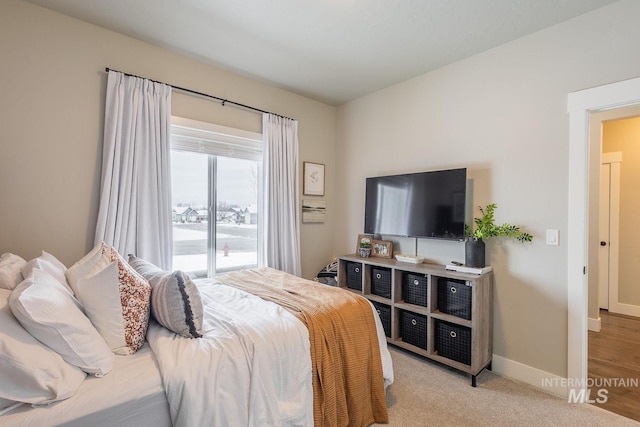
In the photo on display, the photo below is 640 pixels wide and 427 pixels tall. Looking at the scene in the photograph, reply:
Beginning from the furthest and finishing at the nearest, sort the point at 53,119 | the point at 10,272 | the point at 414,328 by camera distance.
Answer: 1. the point at 414,328
2. the point at 53,119
3. the point at 10,272

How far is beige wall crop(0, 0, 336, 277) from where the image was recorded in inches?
84.2

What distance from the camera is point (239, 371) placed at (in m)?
1.34

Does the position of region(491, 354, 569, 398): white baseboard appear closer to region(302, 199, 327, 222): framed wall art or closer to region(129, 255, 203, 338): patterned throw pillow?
region(302, 199, 327, 222): framed wall art

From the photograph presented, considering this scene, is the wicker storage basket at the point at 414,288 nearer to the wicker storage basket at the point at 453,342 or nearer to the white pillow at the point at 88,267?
the wicker storage basket at the point at 453,342

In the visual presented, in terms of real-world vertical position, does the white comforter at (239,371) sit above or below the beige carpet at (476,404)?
above

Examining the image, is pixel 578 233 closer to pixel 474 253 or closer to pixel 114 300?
pixel 474 253

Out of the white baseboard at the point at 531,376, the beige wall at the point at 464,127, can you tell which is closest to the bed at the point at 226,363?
the beige wall at the point at 464,127

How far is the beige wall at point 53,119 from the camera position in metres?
2.14

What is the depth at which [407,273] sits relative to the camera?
9.41 ft

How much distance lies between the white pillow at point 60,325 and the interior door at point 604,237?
5.43 metres

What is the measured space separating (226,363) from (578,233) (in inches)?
101

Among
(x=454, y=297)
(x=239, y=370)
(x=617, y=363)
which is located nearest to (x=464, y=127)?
(x=454, y=297)

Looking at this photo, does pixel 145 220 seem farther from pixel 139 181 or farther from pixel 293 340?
pixel 293 340

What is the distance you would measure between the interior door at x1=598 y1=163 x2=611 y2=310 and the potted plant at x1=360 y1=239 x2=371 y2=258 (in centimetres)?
325
